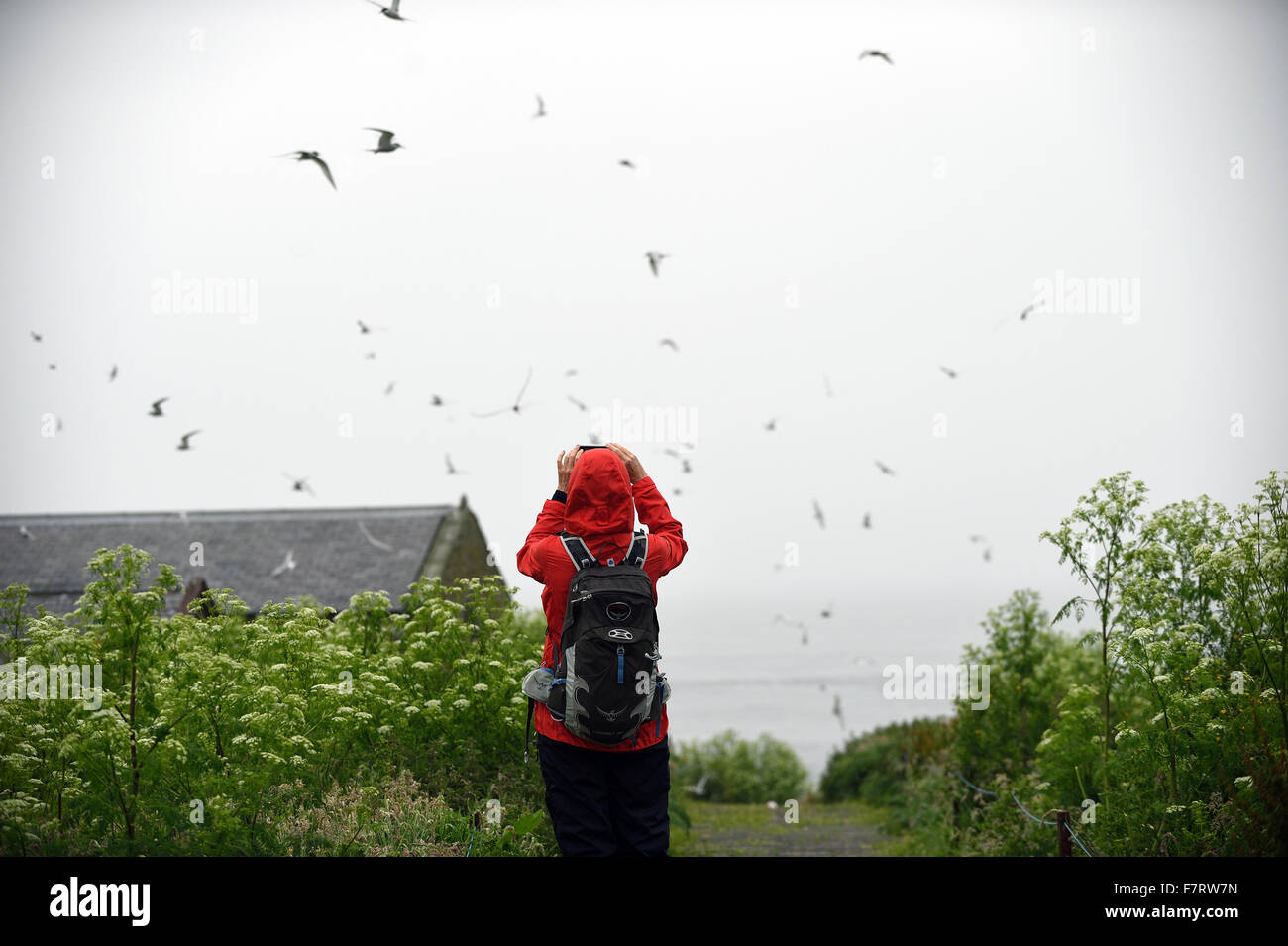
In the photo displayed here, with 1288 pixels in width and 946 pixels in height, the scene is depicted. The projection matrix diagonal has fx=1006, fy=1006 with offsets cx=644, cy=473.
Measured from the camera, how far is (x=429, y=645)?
643cm

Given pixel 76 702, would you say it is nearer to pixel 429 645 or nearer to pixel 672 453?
pixel 429 645

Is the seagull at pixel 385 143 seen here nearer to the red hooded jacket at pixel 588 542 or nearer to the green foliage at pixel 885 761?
the red hooded jacket at pixel 588 542

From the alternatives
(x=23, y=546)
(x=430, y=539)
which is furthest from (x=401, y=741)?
(x=23, y=546)

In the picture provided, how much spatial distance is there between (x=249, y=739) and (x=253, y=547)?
22.5m

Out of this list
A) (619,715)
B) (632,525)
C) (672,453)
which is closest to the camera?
(619,715)

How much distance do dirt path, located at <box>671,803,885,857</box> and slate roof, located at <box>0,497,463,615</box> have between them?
35.8 feet

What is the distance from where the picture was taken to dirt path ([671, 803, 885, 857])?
995cm

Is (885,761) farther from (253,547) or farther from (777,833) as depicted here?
(253,547)

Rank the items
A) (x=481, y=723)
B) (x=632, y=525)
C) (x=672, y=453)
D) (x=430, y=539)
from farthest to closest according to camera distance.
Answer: (x=430, y=539) < (x=672, y=453) < (x=481, y=723) < (x=632, y=525)

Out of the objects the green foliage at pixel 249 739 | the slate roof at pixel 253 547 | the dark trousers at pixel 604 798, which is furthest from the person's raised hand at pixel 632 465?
the slate roof at pixel 253 547

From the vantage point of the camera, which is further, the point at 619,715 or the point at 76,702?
the point at 76,702
